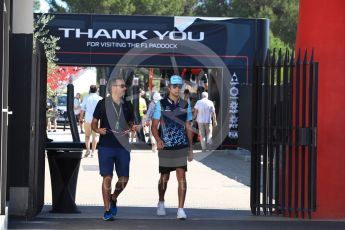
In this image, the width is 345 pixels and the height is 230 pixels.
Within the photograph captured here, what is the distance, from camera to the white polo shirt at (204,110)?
25766mm

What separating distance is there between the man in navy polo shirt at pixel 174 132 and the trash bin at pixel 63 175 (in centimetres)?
126

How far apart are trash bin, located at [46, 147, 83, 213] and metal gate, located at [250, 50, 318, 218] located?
2.51m

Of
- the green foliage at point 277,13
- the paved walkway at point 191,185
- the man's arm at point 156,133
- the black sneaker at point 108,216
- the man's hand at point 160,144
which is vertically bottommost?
the paved walkway at point 191,185

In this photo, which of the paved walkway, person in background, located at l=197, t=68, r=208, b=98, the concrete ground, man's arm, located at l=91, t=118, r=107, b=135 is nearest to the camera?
the concrete ground

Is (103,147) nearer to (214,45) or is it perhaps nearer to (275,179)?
(275,179)

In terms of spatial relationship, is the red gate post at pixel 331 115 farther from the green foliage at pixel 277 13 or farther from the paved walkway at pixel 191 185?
the green foliage at pixel 277 13

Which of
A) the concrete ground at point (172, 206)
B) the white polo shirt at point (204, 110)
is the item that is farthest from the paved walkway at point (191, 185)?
the white polo shirt at point (204, 110)

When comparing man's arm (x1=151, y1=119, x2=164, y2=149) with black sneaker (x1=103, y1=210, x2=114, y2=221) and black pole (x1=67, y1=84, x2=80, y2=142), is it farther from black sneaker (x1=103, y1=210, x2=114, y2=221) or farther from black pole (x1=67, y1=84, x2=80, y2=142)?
black pole (x1=67, y1=84, x2=80, y2=142)

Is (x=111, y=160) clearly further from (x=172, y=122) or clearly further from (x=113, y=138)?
(x=172, y=122)

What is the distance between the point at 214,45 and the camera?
1059 inches

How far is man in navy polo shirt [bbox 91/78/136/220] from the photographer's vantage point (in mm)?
11133

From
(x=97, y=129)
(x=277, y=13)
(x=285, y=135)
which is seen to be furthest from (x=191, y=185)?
(x=277, y=13)

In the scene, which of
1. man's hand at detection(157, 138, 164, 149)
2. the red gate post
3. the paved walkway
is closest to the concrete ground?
the paved walkway

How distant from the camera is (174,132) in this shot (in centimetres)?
1152
